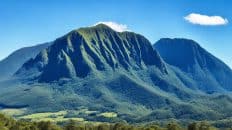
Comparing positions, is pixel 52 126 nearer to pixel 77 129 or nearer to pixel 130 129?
pixel 77 129

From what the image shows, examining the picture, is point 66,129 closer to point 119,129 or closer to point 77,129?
point 77,129

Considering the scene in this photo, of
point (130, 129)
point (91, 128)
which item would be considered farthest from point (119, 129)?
point (91, 128)

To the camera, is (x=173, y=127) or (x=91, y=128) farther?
(x=91, y=128)

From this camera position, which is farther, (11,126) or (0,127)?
(11,126)

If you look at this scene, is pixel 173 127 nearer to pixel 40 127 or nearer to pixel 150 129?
pixel 150 129

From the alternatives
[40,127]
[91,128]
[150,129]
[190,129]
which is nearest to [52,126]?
[40,127]

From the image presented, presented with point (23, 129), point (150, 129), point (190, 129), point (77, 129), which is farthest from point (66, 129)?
point (190, 129)

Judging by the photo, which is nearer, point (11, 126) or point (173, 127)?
point (173, 127)
